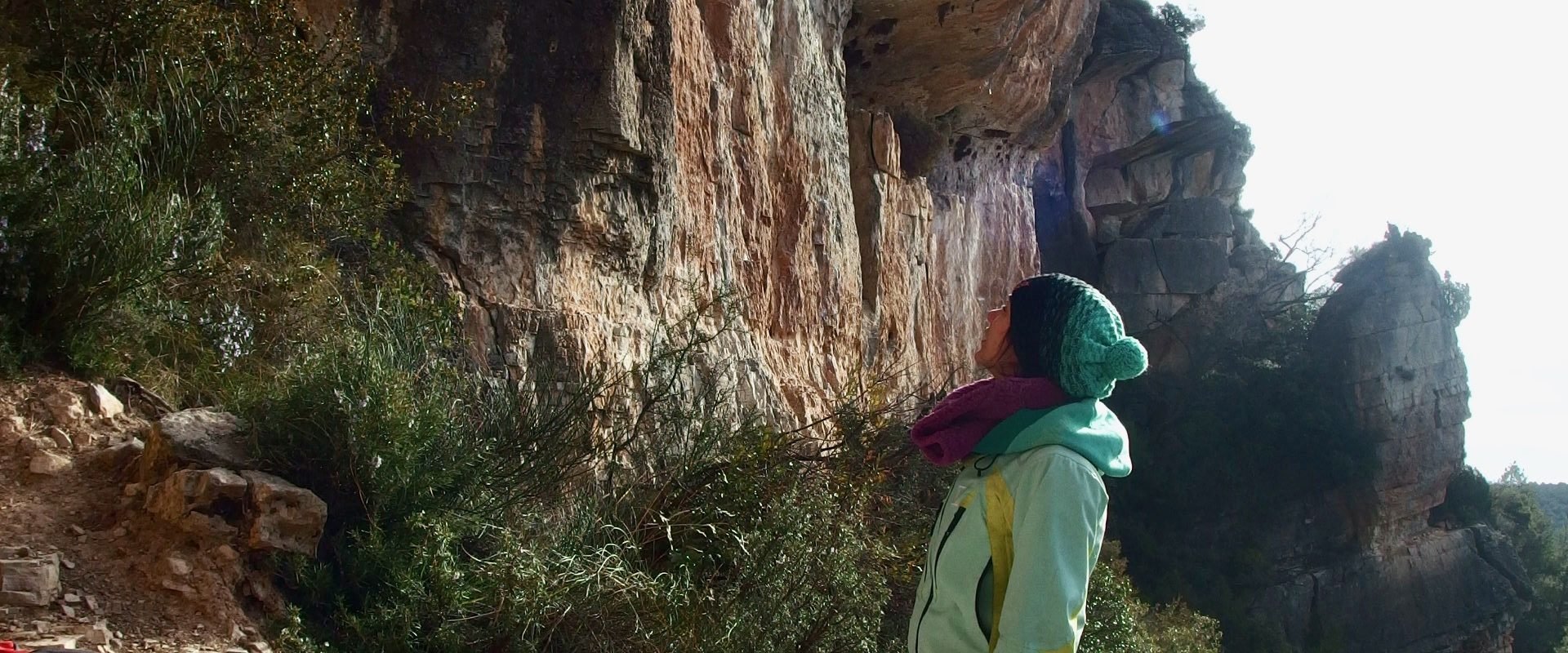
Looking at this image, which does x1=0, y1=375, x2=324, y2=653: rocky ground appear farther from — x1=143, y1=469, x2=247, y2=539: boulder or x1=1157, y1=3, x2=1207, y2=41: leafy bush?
x1=1157, y1=3, x2=1207, y2=41: leafy bush

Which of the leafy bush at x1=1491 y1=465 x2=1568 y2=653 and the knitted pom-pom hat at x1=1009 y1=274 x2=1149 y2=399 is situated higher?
the knitted pom-pom hat at x1=1009 y1=274 x2=1149 y2=399

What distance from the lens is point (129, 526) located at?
404 centimetres

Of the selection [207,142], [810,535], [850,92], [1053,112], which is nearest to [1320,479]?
[1053,112]

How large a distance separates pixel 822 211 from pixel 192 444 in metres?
7.22

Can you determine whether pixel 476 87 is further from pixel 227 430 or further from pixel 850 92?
pixel 850 92

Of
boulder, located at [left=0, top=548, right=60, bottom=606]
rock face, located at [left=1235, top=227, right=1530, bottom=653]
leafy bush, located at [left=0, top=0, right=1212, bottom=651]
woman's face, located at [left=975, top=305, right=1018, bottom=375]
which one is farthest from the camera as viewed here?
rock face, located at [left=1235, top=227, right=1530, bottom=653]

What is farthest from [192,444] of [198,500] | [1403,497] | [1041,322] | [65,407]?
[1403,497]

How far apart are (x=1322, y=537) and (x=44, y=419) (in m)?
26.1

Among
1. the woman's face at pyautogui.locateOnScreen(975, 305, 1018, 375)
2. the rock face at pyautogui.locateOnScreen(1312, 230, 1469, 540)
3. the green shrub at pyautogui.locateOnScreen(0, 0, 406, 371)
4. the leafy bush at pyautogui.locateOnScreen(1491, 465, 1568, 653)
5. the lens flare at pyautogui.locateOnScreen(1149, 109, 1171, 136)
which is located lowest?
the leafy bush at pyautogui.locateOnScreen(1491, 465, 1568, 653)

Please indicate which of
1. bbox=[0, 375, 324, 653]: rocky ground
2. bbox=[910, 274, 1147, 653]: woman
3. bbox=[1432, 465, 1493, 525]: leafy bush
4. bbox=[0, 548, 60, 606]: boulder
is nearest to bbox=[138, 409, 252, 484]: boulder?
bbox=[0, 375, 324, 653]: rocky ground

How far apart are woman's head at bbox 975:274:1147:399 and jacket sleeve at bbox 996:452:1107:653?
230 mm

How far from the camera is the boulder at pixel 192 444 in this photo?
4.17 meters

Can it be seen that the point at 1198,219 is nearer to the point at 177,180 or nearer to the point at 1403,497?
the point at 1403,497

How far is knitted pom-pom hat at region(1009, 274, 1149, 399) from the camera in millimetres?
2330
